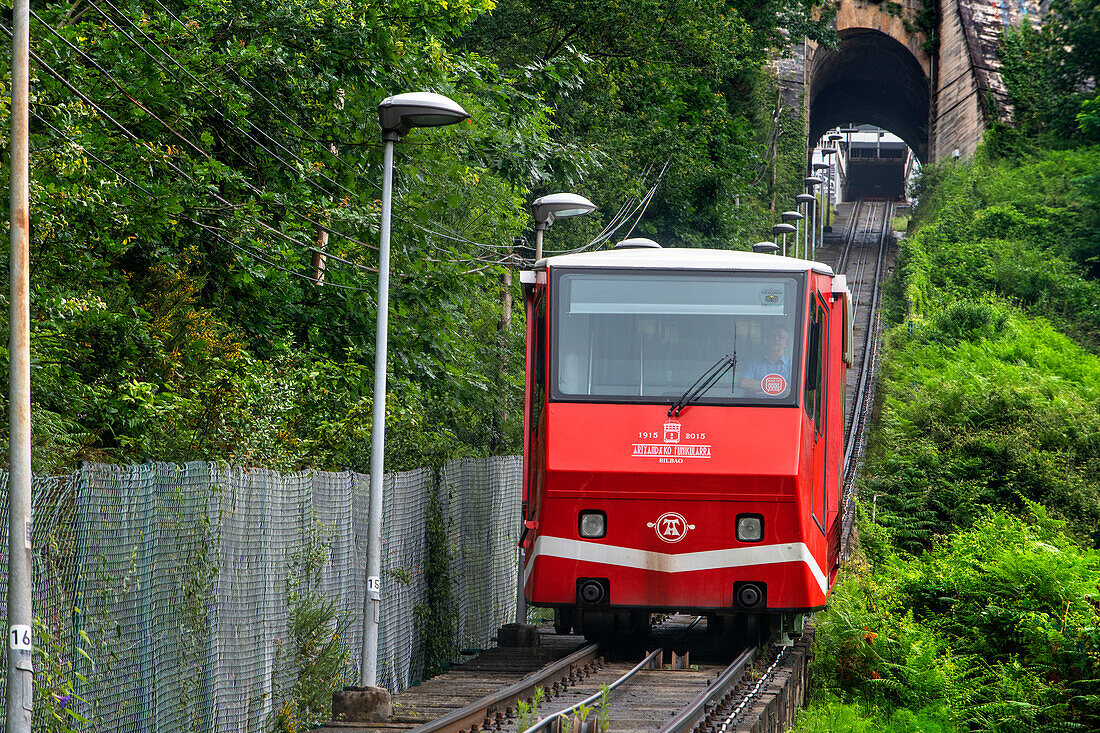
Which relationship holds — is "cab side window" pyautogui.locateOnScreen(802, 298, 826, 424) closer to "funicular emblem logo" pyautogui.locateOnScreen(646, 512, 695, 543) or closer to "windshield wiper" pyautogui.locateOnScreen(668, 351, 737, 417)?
"windshield wiper" pyautogui.locateOnScreen(668, 351, 737, 417)

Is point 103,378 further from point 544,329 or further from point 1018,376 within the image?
point 1018,376

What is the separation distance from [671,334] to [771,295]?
3.36 ft

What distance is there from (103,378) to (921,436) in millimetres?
16340

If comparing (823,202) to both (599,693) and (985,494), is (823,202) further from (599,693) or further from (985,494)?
(599,693)

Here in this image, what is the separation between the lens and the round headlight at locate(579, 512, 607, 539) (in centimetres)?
1216

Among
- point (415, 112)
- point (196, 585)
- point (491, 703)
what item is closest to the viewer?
point (196, 585)

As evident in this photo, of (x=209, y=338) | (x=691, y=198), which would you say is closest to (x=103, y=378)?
(x=209, y=338)

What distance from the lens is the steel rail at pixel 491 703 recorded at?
29.4 feet

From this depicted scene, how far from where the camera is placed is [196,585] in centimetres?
879

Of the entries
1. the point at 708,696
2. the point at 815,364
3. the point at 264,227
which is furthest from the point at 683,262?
the point at 264,227

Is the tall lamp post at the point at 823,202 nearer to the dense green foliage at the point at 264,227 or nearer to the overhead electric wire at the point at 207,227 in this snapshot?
the dense green foliage at the point at 264,227

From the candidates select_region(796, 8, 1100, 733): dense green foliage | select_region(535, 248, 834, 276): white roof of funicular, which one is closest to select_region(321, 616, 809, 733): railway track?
select_region(796, 8, 1100, 733): dense green foliage

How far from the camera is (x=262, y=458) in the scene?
11867mm

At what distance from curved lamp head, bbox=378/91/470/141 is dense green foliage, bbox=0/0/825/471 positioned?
3.01 m
